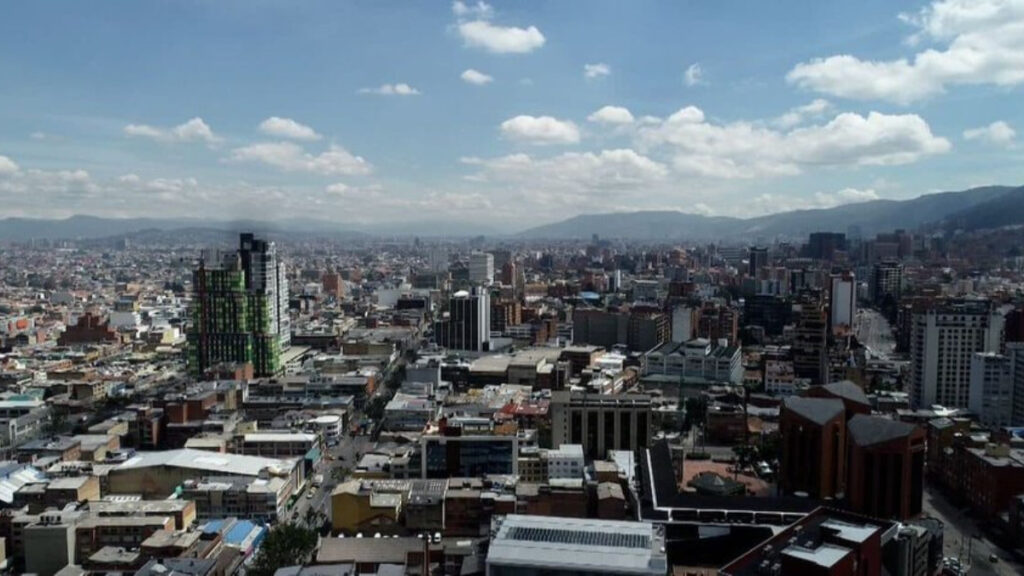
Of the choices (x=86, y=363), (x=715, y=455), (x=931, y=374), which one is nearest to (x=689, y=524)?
(x=715, y=455)

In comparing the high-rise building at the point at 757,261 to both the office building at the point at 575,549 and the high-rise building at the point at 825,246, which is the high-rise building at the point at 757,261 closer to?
the high-rise building at the point at 825,246

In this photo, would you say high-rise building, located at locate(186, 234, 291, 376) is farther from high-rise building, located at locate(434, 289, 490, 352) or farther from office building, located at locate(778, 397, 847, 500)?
office building, located at locate(778, 397, 847, 500)

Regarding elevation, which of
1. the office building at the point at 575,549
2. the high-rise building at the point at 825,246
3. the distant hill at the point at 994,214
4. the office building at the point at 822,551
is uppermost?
the distant hill at the point at 994,214

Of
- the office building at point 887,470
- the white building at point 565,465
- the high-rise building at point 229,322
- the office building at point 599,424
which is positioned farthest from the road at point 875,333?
the high-rise building at point 229,322

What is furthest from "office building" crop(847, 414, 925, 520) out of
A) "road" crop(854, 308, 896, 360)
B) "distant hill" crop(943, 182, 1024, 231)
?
"distant hill" crop(943, 182, 1024, 231)

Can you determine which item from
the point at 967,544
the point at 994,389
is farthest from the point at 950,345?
the point at 967,544

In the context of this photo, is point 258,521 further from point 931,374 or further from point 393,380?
point 931,374
